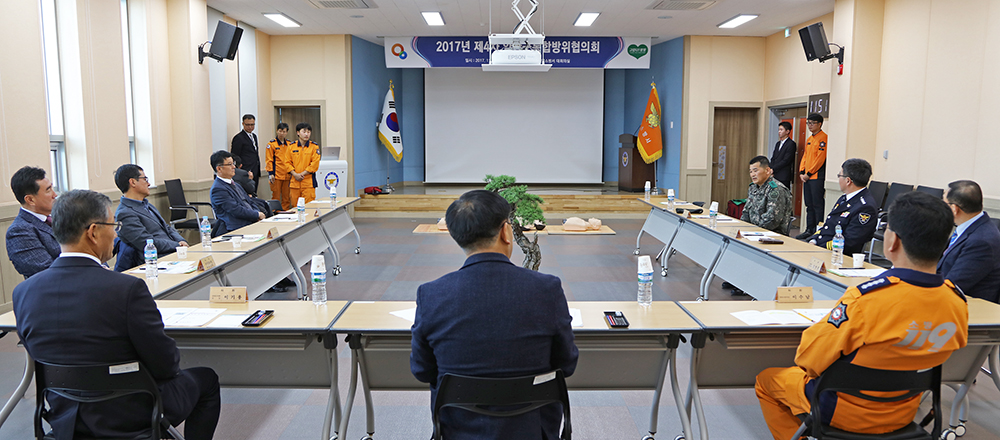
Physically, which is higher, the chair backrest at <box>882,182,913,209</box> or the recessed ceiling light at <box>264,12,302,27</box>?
the recessed ceiling light at <box>264,12,302,27</box>

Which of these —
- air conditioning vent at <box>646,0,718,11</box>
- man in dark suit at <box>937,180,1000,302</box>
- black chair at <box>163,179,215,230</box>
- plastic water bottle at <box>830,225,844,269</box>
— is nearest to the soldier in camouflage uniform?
plastic water bottle at <box>830,225,844,269</box>

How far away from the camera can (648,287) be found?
2557 mm

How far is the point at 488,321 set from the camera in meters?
1.56

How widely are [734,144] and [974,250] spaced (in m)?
7.72

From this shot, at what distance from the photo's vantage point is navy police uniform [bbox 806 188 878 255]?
402cm

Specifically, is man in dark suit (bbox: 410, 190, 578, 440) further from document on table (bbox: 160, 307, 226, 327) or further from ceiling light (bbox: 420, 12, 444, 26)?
ceiling light (bbox: 420, 12, 444, 26)

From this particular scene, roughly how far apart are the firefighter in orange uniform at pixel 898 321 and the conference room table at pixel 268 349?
1.77 meters

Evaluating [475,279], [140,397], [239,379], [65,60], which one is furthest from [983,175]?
[65,60]

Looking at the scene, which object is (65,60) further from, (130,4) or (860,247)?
(860,247)

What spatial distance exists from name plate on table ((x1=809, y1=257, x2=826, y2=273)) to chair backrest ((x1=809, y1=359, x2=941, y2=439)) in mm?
1430

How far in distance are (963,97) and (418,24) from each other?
6.76 metres

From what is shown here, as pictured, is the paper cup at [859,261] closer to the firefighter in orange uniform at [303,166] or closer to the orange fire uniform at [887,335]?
the orange fire uniform at [887,335]

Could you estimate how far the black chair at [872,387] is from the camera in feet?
5.95

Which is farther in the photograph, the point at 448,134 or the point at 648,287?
the point at 448,134
